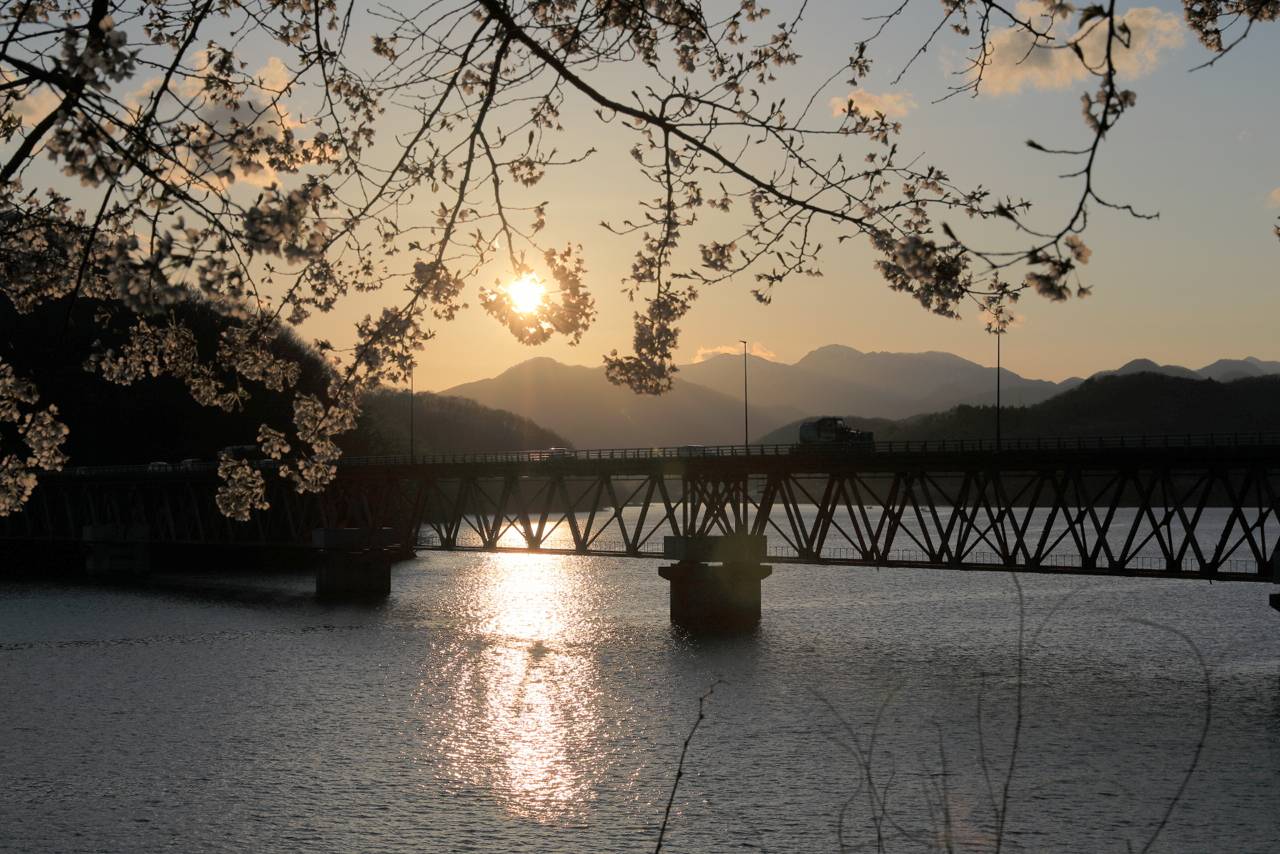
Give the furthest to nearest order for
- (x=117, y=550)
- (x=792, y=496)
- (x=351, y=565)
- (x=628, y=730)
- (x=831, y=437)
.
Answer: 1. (x=117, y=550)
2. (x=351, y=565)
3. (x=831, y=437)
4. (x=792, y=496)
5. (x=628, y=730)

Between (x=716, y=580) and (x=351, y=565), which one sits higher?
(x=716, y=580)

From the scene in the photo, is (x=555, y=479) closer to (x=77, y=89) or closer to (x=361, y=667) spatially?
(x=361, y=667)

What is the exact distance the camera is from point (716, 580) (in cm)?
8100

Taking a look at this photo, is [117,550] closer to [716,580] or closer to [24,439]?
[716,580]

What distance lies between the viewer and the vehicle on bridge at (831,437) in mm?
80062

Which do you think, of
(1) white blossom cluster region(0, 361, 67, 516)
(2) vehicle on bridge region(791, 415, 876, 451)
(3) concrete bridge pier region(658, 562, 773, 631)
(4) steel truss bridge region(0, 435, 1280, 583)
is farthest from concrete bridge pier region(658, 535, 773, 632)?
(1) white blossom cluster region(0, 361, 67, 516)

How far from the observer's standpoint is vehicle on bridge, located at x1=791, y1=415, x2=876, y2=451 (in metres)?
80.1

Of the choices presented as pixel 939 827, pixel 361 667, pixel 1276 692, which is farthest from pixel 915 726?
pixel 361 667

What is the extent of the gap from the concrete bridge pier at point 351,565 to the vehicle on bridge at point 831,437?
124 ft

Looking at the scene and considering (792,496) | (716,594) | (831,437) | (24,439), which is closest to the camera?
(24,439)

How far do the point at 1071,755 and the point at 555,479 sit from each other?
174 feet

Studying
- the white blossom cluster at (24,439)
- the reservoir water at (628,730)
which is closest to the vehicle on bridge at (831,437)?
the reservoir water at (628,730)

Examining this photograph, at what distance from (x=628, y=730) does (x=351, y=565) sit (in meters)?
62.2

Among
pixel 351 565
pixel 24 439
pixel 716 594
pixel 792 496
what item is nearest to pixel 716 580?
pixel 716 594
